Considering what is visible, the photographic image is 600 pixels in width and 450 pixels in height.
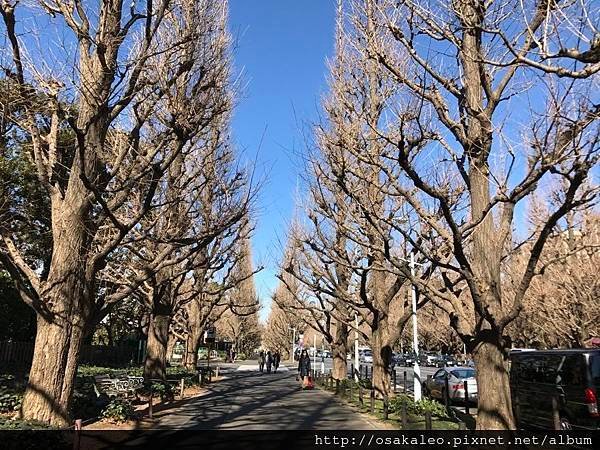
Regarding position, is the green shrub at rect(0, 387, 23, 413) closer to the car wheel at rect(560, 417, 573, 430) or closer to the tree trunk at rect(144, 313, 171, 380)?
the tree trunk at rect(144, 313, 171, 380)

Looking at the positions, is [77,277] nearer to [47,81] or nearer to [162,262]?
[162,262]

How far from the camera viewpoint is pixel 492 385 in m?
7.38

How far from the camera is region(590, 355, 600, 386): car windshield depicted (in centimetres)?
917

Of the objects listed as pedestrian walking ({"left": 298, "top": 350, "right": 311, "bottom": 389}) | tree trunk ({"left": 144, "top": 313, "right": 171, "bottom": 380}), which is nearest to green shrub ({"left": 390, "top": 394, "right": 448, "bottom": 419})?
tree trunk ({"left": 144, "top": 313, "right": 171, "bottom": 380})

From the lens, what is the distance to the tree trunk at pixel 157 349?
18484 mm

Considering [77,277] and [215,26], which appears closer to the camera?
[77,277]

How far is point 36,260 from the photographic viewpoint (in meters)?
24.9

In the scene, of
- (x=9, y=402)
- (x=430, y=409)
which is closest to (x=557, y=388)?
(x=430, y=409)

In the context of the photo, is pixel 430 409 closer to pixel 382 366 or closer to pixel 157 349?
pixel 382 366

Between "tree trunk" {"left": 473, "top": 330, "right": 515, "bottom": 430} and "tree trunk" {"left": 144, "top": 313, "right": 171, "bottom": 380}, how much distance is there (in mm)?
13648

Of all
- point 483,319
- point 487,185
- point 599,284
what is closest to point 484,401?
point 483,319

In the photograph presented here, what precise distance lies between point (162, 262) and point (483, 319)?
6.73m

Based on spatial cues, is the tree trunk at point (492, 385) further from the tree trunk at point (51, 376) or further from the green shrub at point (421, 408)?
the tree trunk at point (51, 376)

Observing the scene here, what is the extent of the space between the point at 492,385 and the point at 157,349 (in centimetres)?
1437
